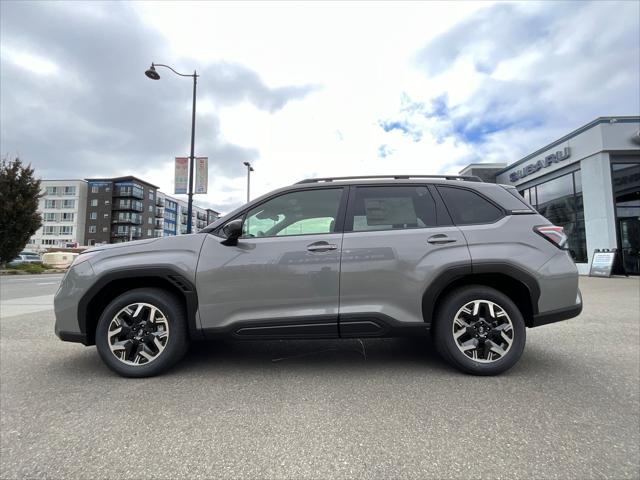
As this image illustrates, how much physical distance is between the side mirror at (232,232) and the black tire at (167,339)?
718mm

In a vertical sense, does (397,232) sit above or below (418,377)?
above

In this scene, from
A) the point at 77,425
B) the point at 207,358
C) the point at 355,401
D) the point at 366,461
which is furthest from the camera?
the point at 207,358

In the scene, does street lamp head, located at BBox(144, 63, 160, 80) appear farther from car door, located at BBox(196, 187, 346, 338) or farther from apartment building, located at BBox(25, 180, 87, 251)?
apartment building, located at BBox(25, 180, 87, 251)

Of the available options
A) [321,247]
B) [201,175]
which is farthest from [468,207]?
[201,175]

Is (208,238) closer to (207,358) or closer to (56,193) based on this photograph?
(207,358)

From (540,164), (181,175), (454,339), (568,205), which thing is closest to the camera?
(454,339)

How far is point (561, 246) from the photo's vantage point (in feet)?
10.1

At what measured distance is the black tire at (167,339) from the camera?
300cm

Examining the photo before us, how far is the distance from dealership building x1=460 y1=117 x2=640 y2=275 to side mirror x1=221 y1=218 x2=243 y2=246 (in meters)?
17.7

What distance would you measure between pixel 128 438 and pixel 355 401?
147 centimetres

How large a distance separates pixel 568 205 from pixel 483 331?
60.7 feet

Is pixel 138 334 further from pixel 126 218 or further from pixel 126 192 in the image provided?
pixel 126 192

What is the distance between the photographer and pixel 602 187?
50.0 ft

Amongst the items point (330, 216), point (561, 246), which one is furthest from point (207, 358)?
point (561, 246)
